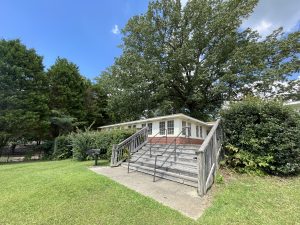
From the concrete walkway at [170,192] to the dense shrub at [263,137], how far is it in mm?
2471

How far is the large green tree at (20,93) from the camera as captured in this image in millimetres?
16547

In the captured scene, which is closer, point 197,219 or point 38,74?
point 197,219

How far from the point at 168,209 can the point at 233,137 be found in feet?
13.4

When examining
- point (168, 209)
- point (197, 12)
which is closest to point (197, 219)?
point (168, 209)

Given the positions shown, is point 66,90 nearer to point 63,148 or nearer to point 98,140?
point 63,148

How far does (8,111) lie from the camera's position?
648 inches

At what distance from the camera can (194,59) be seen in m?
19.7

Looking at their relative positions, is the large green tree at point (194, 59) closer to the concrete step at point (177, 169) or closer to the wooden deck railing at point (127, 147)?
the wooden deck railing at point (127, 147)

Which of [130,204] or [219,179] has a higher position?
[219,179]

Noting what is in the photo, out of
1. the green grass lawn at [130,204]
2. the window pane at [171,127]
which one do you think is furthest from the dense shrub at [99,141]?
the green grass lawn at [130,204]

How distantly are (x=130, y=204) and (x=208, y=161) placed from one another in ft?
8.32

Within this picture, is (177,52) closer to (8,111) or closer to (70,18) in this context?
(70,18)

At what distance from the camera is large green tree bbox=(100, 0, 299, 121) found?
18188 millimetres

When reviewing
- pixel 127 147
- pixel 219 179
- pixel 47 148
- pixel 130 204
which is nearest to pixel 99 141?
pixel 127 147
